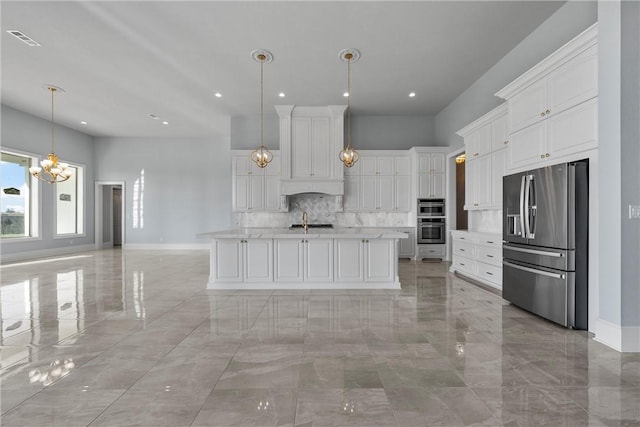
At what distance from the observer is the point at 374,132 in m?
8.60

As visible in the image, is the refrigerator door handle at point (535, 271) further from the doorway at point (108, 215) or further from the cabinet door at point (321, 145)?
the doorway at point (108, 215)

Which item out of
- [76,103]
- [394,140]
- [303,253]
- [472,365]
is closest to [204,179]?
[76,103]

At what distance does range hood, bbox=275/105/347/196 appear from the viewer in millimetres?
7605

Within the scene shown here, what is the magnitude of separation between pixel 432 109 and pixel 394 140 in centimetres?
118

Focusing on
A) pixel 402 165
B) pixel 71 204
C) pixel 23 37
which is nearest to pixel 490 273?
pixel 402 165

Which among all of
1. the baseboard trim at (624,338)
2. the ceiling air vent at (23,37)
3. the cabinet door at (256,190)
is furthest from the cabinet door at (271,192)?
the baseboard trim at (624,338)

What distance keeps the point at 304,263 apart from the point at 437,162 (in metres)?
4.65

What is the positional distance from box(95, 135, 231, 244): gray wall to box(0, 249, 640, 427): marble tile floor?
6570mm

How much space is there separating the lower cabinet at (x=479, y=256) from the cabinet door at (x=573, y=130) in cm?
167

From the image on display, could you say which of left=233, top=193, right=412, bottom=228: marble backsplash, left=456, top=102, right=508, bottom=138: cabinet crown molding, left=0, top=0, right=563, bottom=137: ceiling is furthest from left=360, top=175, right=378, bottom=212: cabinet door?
left=456, top=102, right=508, bottom=138: cabinet crown molding

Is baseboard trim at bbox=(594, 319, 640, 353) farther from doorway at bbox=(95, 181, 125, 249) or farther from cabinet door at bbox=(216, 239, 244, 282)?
doorway at bbox=(95, 181, 125, 249)

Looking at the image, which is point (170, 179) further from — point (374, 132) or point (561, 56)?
point (561, 56)

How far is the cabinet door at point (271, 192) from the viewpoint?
8.15m

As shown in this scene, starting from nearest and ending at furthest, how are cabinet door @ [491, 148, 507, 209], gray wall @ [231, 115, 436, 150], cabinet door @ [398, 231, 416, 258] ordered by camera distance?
cabinet door @ [491, 148, 507, 209]
cabinet door @ [398, 231, 416, 258]
gray wall @ [231, 115, 436, 150]
